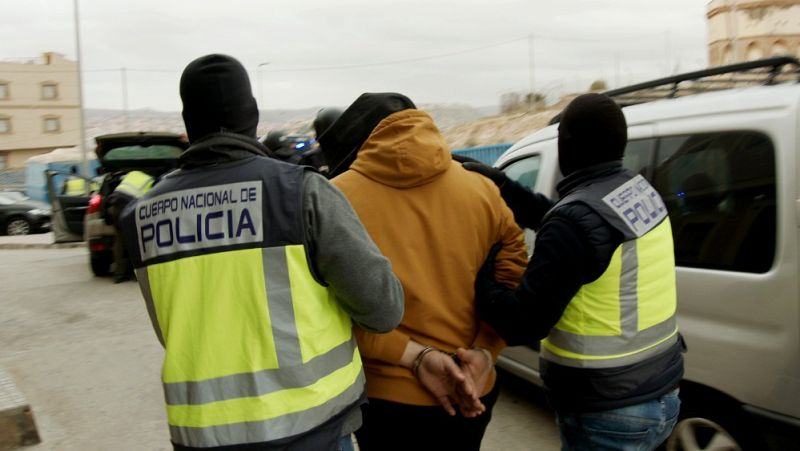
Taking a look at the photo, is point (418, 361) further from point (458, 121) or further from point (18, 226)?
point (458, 121)

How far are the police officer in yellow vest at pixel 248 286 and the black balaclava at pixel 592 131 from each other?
2.52ft

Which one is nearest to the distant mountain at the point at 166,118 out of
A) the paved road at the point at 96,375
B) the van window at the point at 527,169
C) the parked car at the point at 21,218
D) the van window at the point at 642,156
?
the parked car at the point at 21,218

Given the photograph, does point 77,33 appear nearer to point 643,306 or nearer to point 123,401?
point 123,401

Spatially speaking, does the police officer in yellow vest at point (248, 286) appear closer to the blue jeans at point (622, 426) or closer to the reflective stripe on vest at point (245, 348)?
the reflective stripe on vest at point (245, 348)

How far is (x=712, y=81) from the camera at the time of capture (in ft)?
13.2

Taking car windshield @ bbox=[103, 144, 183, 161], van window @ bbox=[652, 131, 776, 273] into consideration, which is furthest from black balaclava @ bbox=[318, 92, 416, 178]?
car windshield @ bbox=[103, 144, 183, 161]

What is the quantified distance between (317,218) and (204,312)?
35 cm

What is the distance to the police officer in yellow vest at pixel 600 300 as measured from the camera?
6.37 feet

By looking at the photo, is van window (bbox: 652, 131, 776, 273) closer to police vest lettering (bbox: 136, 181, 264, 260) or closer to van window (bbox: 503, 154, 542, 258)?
van window (bbox: 503, 154, 542, 258)

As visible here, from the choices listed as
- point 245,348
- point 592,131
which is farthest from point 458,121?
point 245,348

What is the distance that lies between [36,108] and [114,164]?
203 feet

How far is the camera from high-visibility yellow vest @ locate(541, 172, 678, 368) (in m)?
1.98

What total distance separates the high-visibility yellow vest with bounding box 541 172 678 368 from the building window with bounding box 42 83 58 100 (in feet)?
234

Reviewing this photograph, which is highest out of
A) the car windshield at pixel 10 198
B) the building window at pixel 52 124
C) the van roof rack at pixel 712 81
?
the building window at pixel 52 124
